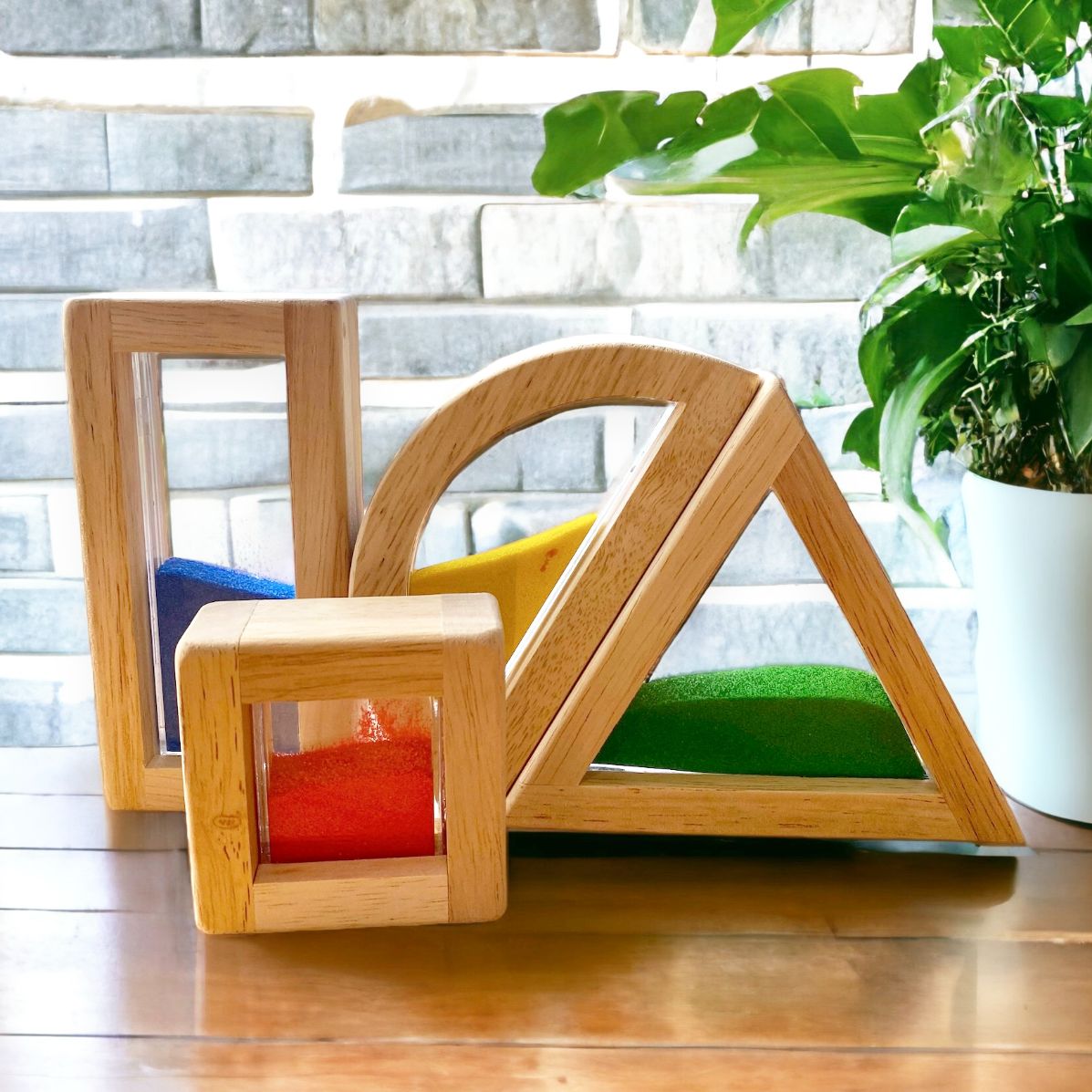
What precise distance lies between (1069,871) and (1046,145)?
376 mm

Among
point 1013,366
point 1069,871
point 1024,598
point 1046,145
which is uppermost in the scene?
point 1046,145

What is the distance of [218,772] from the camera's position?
1.80 feet

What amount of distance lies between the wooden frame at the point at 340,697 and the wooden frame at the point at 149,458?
77mm

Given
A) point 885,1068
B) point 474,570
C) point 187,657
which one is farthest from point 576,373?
point 885,1068

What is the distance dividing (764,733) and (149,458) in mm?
362

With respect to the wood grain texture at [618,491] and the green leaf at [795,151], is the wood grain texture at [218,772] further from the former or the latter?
the green leaf at [795,151]

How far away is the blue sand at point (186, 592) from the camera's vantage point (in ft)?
2.16

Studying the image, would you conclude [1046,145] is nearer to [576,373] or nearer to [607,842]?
[576,373]

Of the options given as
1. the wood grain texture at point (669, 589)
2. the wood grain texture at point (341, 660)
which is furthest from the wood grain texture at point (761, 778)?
the wood grain texture at point (341, 660)

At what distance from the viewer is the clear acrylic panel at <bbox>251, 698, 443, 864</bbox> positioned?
0.57 metres

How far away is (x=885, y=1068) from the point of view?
48 centimetres

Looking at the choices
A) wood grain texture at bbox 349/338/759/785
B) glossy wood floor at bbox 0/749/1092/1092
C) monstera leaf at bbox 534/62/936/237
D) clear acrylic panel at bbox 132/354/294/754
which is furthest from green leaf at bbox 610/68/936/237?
glossy wood floor at bbox 0/749/1092/1092

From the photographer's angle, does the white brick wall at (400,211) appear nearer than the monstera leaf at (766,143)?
No

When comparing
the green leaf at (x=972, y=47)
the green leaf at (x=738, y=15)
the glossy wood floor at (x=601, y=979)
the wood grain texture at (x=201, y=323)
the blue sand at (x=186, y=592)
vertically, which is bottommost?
the glossy wood floor at (x=601, y=979)
